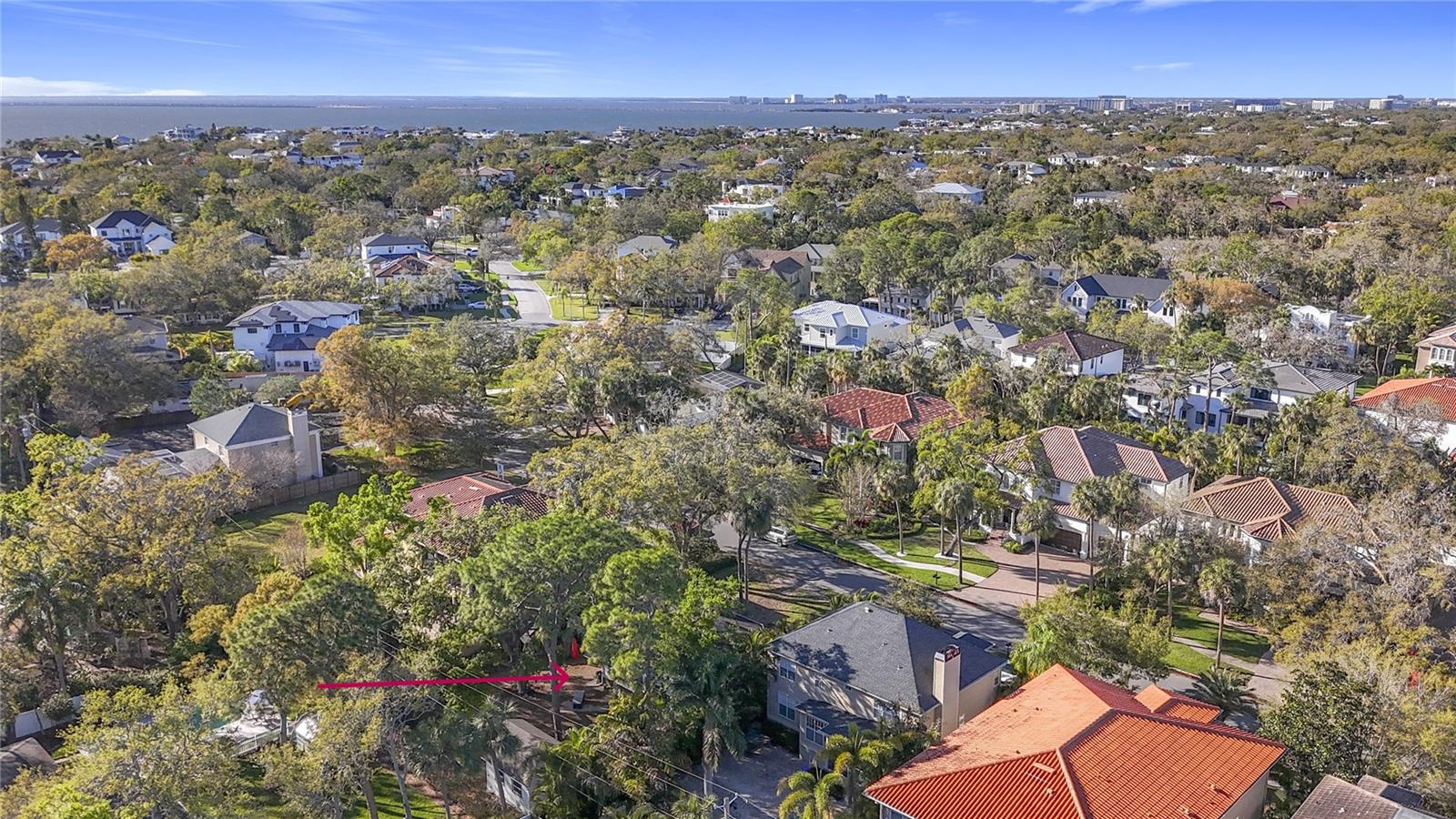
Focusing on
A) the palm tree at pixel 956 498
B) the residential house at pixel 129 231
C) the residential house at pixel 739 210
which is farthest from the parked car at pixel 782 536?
the residential house at pixel 129 231

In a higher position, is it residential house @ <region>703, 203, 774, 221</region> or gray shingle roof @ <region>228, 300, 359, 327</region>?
residential house @ <region>703, 203, 774, 221</region>

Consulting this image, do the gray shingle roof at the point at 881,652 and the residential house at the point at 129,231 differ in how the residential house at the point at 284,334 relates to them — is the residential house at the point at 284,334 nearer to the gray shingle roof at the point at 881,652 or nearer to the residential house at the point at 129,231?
the residential house at the point at 129,231

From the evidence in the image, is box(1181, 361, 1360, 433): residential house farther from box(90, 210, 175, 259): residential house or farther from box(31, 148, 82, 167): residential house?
box(31, 148, 82, 167): residential house

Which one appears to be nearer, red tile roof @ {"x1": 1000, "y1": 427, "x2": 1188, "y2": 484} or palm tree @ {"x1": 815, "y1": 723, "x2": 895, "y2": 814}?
palm tree @ {"x1": 815, "y1": 723, "x2": 895, "y2": 814}

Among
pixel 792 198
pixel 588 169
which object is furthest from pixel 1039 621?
pixel 588 169

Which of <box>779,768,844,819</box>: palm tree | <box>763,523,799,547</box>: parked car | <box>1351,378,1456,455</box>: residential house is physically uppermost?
<box>1351,378,1456,455</box>: residential house

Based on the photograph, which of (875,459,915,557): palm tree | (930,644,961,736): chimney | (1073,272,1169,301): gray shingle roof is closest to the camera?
(930,644,961,736): chimney

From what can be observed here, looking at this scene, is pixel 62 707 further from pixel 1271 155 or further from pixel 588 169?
pixel 1271 155

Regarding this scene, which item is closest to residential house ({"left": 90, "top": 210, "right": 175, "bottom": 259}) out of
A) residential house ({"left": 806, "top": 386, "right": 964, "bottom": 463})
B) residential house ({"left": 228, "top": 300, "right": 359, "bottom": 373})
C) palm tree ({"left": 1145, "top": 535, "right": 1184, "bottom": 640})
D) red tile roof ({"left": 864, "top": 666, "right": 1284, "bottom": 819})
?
residential house ({"left": 228, "top": 300, "right": 359, "bottom": 373})
